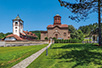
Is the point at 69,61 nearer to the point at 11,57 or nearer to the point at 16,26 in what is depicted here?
the point at 11,57

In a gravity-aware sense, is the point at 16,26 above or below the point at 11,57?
above

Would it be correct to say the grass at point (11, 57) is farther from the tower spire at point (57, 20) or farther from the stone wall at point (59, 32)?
the tower spire at point (57, 20)

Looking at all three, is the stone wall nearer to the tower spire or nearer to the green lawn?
the tower spire

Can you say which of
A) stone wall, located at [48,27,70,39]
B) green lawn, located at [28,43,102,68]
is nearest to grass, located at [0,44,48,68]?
green lawn, located at [28,43,102,68]

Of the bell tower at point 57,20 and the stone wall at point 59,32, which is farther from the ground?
the bell tower at point 57,20

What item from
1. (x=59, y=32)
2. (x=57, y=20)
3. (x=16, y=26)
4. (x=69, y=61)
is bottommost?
(x=69, y=61)

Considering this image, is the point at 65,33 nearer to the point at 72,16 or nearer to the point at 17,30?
the point at 17,30

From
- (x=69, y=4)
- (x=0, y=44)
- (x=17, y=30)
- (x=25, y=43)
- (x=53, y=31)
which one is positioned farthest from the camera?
(x=17, y=30)

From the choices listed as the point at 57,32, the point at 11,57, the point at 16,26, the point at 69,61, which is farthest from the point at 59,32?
the point at 69,61

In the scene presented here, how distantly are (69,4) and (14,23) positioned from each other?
54.6 meters

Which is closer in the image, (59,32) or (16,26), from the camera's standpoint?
(59,32)

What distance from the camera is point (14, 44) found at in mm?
31250

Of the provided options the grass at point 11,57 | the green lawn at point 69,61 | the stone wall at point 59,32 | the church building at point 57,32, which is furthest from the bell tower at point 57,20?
the green lawn at point 69,61

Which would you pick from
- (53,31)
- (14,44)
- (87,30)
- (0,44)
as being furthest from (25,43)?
(87,30)
